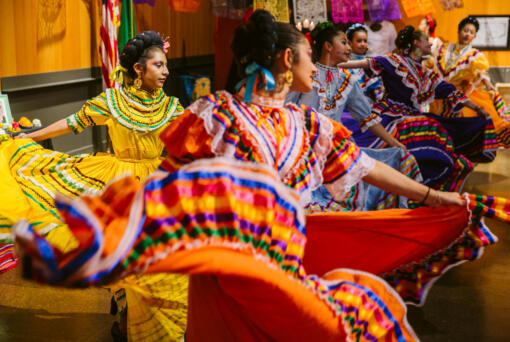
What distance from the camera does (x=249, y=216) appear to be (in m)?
1.53

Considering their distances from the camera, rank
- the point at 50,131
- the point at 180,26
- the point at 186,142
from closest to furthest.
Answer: the point at 186,142
the point at 50,131
the point at 180,26

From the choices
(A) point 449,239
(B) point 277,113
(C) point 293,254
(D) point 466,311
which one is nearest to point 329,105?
(D) point 466,311

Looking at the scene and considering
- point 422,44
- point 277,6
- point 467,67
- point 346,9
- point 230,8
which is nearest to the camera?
point 422,44

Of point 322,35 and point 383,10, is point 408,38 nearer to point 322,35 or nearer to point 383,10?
point 322,35

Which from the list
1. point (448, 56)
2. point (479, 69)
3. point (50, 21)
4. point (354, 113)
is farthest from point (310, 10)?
point (354, 113)

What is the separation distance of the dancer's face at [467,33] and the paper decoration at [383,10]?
1.75 meters

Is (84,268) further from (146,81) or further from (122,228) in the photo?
(146,81)

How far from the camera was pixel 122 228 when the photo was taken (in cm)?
132

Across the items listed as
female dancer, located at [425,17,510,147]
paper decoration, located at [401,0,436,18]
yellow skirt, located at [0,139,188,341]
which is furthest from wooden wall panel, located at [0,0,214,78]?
paper decoration, located at [401,0,436,18]

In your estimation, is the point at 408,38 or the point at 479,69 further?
the point at 479,69

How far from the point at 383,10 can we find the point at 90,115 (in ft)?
22.1

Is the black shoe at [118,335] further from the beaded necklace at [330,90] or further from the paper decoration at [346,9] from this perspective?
the paper decoration at [346,9]

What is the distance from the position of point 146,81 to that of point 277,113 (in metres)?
1.49

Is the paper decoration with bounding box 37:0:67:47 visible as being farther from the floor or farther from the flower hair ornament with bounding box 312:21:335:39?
the flower hair ornament with bounding box 312:21:335:39
